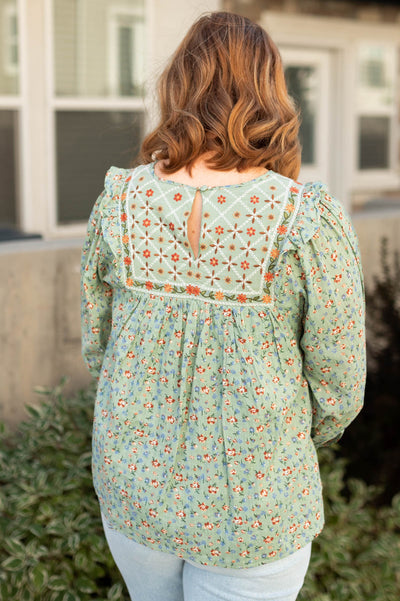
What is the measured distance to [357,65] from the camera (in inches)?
292

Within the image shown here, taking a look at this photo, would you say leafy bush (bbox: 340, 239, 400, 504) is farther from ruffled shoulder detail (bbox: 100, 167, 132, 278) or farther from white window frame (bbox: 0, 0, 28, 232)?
ruffled shoulder detail (bbox: 100, 167, 132, 278)

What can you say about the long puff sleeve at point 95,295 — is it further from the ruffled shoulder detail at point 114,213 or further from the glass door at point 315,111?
the glass door at point 315,111

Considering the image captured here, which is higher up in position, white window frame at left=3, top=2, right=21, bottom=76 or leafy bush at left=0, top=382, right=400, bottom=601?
white window frame at left=3, top=2, right=21, bottom=76

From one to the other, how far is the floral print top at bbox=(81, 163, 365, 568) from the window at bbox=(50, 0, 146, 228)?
136 inches

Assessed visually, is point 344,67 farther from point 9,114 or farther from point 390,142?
point 9,114

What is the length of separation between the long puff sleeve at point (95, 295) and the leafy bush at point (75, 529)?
0.94 m

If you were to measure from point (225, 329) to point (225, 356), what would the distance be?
57mm

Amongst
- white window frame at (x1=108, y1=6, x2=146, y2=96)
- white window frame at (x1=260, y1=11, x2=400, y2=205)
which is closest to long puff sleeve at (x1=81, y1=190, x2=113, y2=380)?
white window frame at (x1=108, y1=6, x2=146, y2=96)

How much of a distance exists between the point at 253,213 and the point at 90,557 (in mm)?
1679

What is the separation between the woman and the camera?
1630 mm

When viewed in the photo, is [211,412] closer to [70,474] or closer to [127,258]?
[127,258]

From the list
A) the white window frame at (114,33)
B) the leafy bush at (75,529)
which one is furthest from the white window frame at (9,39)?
the leafy bush at (75,529)

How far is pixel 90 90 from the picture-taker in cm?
517

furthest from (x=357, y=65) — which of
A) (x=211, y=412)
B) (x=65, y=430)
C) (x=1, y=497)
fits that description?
(x=211, y=412)
